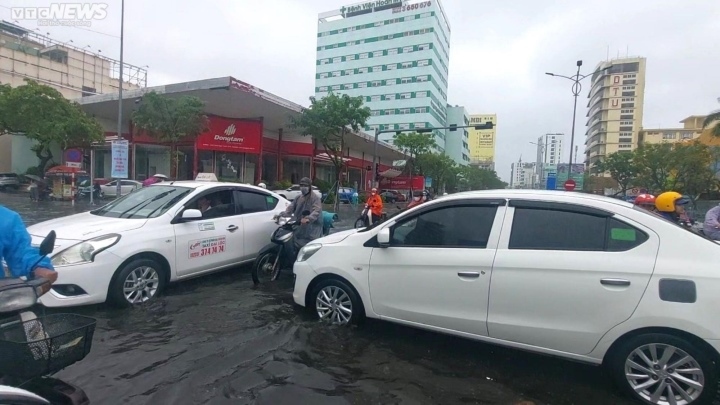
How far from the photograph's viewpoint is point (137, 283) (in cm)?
468

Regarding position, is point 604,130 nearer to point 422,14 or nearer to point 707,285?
point 422,14

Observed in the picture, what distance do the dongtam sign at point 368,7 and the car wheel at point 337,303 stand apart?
86.7 meters

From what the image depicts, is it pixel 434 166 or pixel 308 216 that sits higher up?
pixel 434 166

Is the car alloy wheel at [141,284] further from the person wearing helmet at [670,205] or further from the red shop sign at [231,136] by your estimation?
the red shop sign at [231,136]

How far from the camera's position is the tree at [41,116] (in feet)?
78.5

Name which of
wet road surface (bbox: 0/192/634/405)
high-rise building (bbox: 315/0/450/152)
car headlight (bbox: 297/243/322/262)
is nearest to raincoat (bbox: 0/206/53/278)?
wet road surface (bbox: 0/192/634/405)

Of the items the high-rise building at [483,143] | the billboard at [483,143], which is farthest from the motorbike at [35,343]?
the billboard at [483,143]

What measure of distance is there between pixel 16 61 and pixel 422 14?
6427 centimetres

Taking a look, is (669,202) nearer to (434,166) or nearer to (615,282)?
(615,282)

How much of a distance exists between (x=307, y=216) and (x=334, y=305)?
2.00m

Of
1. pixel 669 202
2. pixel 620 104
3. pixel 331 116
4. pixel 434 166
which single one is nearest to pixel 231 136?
pixel 331 116

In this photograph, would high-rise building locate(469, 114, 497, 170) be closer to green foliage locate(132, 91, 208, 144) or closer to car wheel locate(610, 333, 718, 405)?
green foliage locate(132, 91, 208, 144)

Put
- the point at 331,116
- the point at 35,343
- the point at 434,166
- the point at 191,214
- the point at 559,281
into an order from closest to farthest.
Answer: the point at 35,343, the point at 559,281, the point at 191,214, the point at 331,116, the point at 434,166

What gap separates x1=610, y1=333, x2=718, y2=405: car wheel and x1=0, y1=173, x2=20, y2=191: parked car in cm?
3731
